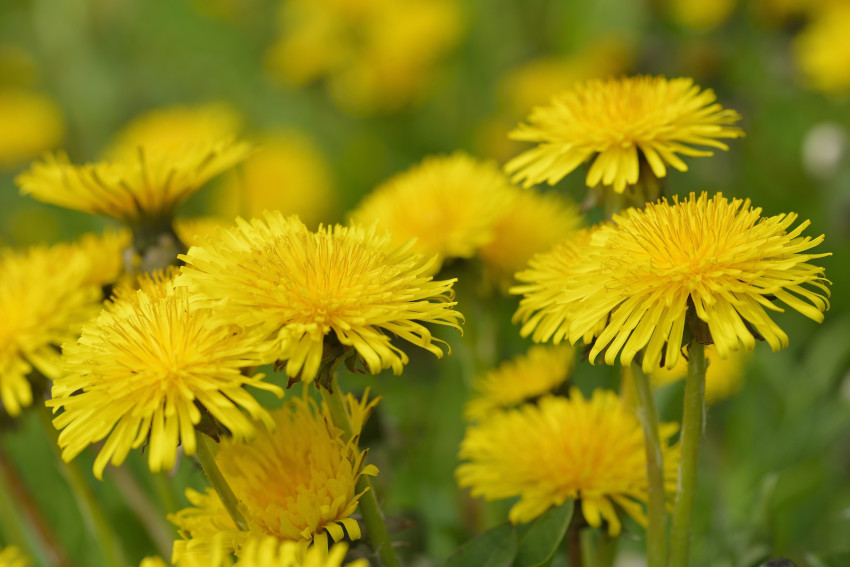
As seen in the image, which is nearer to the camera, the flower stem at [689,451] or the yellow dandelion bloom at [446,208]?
the flower stem at [689,451]

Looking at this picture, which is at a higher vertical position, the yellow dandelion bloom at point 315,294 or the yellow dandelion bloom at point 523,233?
the yellow dandelion bloom at point 523,233

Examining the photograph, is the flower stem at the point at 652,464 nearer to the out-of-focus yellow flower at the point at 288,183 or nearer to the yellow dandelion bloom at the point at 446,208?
the yellow dandelion bloom at the point at 446,208

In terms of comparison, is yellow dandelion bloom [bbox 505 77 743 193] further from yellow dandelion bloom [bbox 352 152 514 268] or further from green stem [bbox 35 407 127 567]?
green stem [bbox 35 407 127 567]

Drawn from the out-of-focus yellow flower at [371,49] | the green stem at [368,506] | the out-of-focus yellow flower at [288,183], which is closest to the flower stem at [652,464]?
the green stem at [368,506]

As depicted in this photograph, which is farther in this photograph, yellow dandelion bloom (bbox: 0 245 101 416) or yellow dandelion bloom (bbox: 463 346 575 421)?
yellow dandelion bloom (bbox: 463 346 575 421)

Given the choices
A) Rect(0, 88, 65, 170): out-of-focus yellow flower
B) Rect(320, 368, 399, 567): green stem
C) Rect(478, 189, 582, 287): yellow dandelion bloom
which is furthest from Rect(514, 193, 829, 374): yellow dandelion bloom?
Rect(0, 88, 65, 170): out-of-focus yellow flower

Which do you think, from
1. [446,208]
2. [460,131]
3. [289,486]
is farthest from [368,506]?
[460,131]
